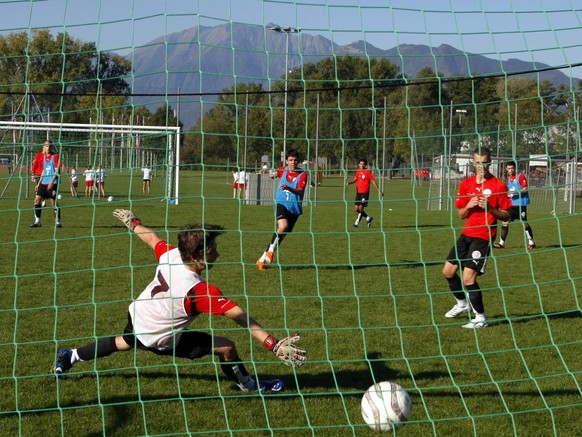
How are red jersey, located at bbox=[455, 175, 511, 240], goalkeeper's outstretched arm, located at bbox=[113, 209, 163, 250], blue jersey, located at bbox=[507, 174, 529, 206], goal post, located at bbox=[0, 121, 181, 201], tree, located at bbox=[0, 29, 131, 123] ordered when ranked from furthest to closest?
blue jersey, located at bbox=[507, 174, 529, 206], red jersey, located at bbox=[455, 175, 511, 240], goal post, located at bbox=[0, 121, 181, 201], goalkeeper's outstretched arm, located at bbox=[113, 209, 163, 250], tree, located at bbox=[0, 29, 131, 123]

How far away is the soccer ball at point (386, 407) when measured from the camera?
4526 mm

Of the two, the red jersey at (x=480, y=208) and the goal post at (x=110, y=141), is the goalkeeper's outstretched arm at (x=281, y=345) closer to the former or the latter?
A: the goal post at (x=110, y=141)

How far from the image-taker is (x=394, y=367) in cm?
584

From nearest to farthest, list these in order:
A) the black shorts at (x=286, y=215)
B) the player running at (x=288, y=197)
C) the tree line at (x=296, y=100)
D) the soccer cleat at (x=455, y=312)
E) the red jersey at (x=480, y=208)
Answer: the tree line at (x=296, y=100)
the red jersey at (x=480, y=208)
the soccer cleat at (x=455, y=312)
the player running at (x=288, y=197)
the black shorts at (x=286, y=215)

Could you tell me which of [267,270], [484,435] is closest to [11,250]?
[267,270]

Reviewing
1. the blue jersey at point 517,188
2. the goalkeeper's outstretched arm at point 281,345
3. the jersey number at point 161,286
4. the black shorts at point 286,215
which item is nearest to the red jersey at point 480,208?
the goalkeeper's outstretched arm at point 281,345

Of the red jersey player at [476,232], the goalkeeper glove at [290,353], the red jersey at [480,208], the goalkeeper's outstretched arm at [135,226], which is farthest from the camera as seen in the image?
the red jersey at [480,208]

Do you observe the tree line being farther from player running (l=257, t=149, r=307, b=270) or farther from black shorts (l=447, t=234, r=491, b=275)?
black shorts (l=447, t=234, r=491, b=275)

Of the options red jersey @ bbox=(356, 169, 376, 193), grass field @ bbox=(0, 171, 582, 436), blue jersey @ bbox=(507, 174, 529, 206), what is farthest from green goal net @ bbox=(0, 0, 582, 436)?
red jersey @ bbox=(356, 169, 376, 193)

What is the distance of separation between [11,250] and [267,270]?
437 cm

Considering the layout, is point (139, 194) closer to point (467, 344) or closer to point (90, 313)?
point (90, 313)

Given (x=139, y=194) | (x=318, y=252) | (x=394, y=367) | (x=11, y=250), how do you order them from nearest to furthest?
(x=394, y=367) → (x=11, y=250) → (x=318, y=252) → (x=139, y=194)

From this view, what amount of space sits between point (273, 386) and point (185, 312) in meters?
0.90

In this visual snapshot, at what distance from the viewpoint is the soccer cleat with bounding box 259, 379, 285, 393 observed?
531cm
